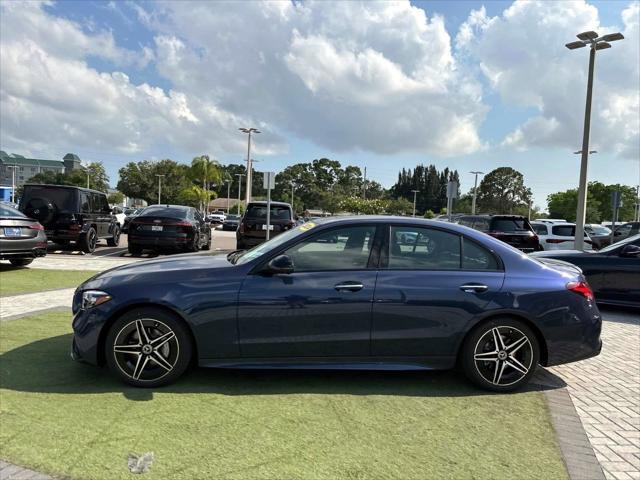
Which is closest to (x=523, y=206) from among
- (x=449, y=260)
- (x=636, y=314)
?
(x=636, y=314)

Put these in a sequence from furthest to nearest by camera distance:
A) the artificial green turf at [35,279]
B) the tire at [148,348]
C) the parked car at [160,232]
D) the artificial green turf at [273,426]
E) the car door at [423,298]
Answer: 1. the parked car at [160,232]
2. the artificial green turf at [35,279]
3. the car door at [423,298]
4. the tire at [148,348]
5. the artificial green turf at [273,426]

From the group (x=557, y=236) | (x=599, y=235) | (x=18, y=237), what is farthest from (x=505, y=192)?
(x=18, y=237)

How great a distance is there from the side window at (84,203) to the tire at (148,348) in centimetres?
1105

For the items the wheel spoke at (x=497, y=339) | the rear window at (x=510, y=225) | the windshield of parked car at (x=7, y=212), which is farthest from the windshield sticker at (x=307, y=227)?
the rear window at (x=510, y=225)

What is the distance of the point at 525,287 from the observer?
13.8 feet

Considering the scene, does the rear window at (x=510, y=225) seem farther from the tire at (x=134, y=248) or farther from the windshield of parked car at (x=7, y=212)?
the windshield of parked car at (x=7, y=212)

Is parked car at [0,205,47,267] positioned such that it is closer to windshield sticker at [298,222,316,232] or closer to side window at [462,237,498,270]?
windshield sticker at [298,222,316,232]

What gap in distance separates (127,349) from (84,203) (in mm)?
11256

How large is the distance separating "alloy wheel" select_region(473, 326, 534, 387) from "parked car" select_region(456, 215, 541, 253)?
1095cm

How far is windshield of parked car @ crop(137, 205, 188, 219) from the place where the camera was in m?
13.9

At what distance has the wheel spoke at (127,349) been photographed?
157 inches

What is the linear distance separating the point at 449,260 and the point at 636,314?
5946 millimetres

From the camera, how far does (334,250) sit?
4.20 meters

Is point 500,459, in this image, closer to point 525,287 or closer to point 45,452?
point 525,287
